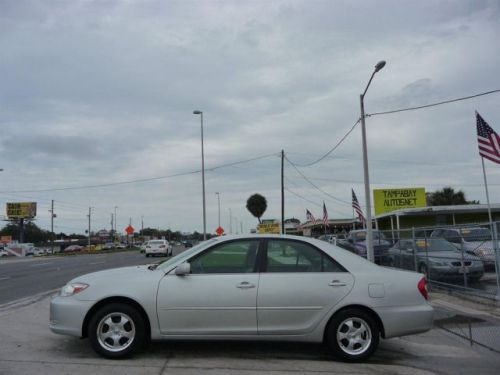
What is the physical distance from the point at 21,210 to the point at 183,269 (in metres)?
89.7

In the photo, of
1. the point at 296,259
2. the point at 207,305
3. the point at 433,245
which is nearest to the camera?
the point at 207,305

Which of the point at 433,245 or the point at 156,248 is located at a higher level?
the point at 156,248

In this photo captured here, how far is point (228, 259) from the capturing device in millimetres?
6402

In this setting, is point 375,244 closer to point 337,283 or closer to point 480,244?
point 480,244

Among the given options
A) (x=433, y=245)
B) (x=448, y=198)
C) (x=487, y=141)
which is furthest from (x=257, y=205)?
(x=433, y=245)

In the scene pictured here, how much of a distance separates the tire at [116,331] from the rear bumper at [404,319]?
2.85 meters

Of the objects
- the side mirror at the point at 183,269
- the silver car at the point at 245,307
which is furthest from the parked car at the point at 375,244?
the side mirror at the point at 183,269

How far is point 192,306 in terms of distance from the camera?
236 inches

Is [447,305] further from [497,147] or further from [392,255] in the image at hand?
[497,147]

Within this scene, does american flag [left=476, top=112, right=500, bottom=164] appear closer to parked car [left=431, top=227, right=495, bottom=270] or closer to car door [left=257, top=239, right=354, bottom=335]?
parked car [left=431, top=227, right=495, bottom=270]

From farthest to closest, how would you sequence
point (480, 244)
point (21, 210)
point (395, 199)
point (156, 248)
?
point (21, 210) < point (156, 248) < point (395, 199) < point (480, 244)

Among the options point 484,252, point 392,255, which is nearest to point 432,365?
point 484,252

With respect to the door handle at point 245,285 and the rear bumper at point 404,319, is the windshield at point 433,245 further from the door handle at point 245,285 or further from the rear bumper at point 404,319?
the door handle at point 245,285

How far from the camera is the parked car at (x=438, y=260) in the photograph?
1156cm
